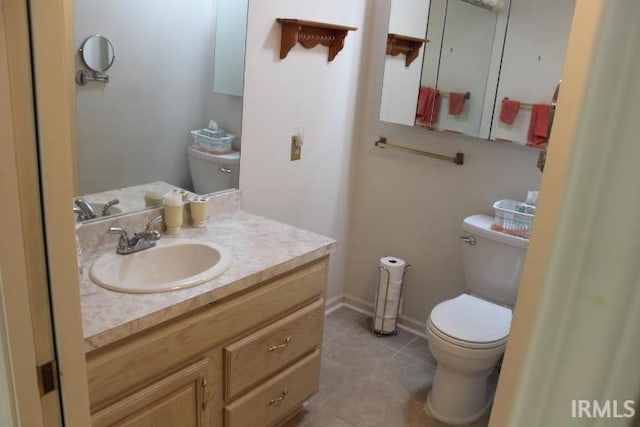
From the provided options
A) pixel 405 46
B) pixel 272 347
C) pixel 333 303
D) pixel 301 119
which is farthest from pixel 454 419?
pixel 405 46

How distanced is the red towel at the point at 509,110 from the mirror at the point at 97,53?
1.68 meters

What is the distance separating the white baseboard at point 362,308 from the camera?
303 cm

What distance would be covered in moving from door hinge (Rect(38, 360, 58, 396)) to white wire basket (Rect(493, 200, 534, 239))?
191 centimetres

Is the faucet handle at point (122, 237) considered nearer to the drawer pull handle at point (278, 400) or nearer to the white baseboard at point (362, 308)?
the drawer pull handle at point (278, 400)

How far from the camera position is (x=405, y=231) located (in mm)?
2953

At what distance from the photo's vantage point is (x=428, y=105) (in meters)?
2.70

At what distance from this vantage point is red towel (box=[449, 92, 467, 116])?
259cm

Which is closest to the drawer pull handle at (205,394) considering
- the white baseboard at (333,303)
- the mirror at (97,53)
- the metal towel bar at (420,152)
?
the mirror at (97,53)

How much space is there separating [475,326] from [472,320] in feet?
0.15

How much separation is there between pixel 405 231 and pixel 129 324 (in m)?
1.87

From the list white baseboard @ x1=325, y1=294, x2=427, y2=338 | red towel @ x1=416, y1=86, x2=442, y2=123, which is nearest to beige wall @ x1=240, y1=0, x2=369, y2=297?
white baseboard @ x1=325, y1=294, x2=427, y2=338

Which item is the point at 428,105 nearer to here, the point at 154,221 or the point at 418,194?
the point at 418,194

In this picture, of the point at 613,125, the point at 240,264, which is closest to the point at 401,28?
the point at 240,264

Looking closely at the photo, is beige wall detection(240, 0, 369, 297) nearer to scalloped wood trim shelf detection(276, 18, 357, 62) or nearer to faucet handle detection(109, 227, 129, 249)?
scalloped wood trim shelf detection(276, 18, 357, 62)
